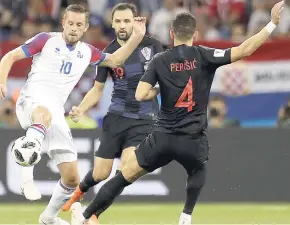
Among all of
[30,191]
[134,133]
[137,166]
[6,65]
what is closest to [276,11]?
[137,166]

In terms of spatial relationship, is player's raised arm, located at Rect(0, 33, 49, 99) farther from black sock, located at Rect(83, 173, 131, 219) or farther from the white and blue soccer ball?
black sock, located at Rect(83, 173, 131, 219)

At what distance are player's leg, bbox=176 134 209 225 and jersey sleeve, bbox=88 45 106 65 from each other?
1.56m

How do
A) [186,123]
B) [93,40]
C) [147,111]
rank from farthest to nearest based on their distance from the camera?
[93,40]
[147,111]
[186,123]

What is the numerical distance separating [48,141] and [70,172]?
40 centimetres

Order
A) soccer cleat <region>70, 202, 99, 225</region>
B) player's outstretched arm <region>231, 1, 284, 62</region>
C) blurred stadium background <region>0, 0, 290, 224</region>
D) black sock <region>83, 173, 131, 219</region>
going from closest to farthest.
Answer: player's outstretched arm <region>231, 1, 284, 62</region>, black sock <region>83, 173, 131, 219</region>, soccer cleat <region>70, 202, 99, 225</region>, blurred stadium background <region>0, 0, 290, 224</region>

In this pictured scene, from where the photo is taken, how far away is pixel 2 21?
1838 cm

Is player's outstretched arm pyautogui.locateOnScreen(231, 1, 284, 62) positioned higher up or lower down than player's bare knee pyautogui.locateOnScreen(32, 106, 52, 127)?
higher up

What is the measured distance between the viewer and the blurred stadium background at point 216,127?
14645 mm

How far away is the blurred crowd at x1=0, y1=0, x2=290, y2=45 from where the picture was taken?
59.5 ft

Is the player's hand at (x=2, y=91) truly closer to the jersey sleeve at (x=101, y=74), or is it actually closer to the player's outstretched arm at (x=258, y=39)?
the jersey sleeve at (x=101, y=74)

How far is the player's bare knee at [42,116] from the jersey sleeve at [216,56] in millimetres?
1702

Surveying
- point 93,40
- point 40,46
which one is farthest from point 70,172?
point 93,40

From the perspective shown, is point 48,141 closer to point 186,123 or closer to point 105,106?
point 186,123

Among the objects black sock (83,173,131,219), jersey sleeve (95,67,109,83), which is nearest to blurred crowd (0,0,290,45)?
jersey sleeve (95,67,109,83)
